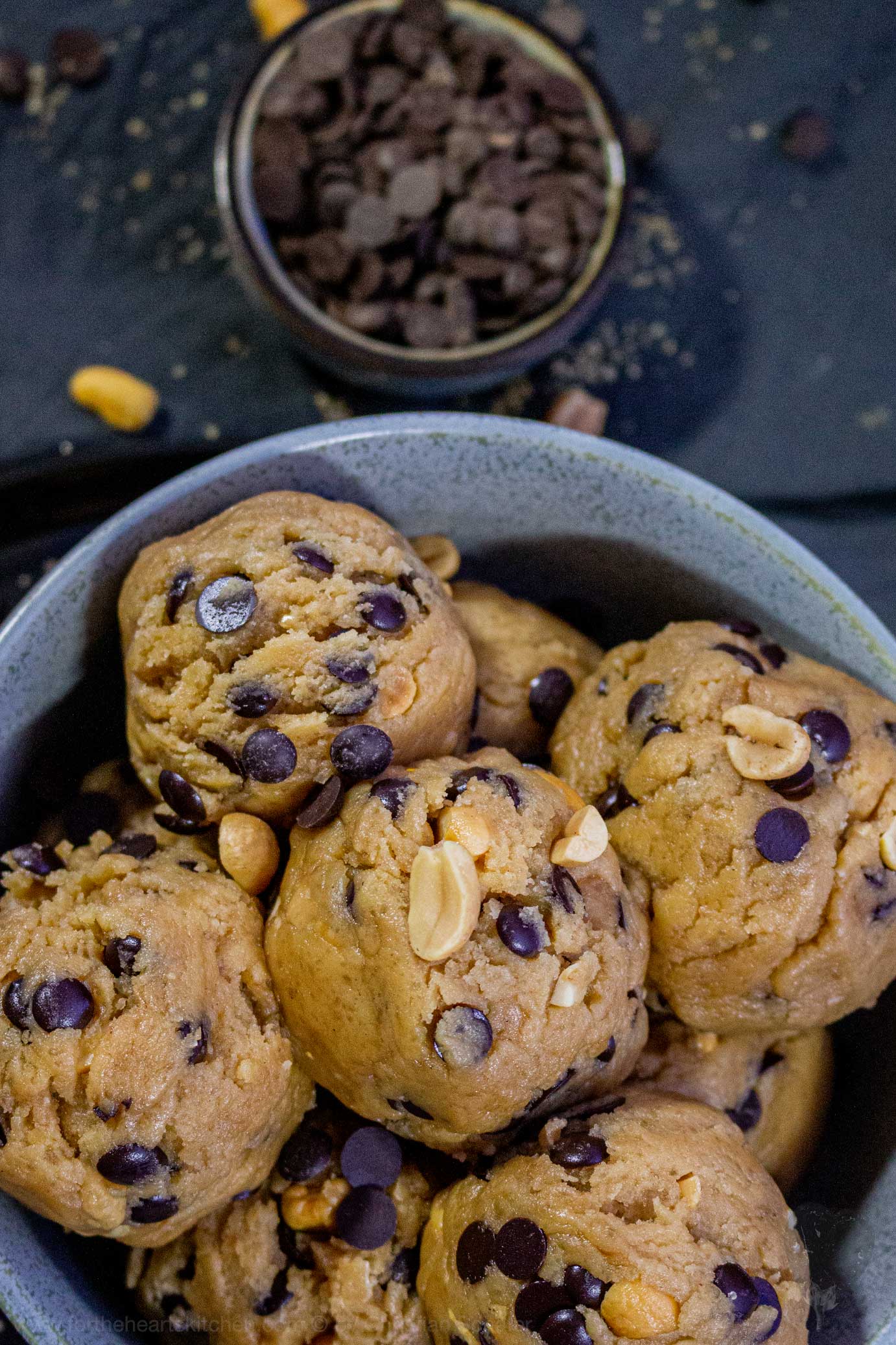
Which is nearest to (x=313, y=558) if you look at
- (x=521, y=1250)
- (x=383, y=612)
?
(x=383, y=612)

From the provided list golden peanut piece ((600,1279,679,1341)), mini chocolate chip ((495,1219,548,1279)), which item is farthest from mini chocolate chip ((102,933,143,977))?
Answer: golden peanut piece ((600,1279,679,1341))

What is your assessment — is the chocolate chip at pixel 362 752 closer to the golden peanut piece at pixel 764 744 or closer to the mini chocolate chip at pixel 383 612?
the mini chocolate chip at pixel 383 612

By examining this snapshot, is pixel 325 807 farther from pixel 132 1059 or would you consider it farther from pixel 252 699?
pixel 132 1059

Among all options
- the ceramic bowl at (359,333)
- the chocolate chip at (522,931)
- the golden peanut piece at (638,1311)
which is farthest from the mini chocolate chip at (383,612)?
the ceramic bowl at (359,333)

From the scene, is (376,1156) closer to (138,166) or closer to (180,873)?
(180,873)

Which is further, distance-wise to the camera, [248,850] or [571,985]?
[248,850]

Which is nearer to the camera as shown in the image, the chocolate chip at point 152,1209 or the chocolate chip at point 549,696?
the chocolate chip at point 152,1209
